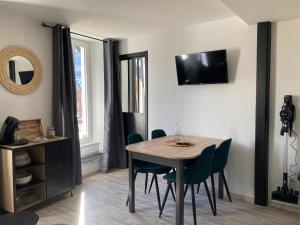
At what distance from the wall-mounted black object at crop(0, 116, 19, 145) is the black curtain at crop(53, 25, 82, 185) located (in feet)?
2.39

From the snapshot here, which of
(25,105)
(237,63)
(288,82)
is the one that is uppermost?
(237,63)

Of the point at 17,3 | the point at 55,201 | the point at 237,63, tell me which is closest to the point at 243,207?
the point at 237,63

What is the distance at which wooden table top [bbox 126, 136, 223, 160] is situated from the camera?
255 centimetres

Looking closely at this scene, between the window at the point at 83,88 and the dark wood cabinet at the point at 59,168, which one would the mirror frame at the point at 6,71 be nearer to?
the dark wood cabinet at the point at 59,168

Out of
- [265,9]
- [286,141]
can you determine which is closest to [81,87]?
[265,9]

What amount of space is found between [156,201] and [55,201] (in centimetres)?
130

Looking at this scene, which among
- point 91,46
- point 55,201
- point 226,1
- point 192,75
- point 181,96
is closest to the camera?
point 226,1

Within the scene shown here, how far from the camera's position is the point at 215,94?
11.4 ft

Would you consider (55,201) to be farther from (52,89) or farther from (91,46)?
(91,46)

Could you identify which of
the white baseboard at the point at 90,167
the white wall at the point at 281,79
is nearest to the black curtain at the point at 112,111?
the white baseboard at the point at 90,167

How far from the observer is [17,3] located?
9.17 feet

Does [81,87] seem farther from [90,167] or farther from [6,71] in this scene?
[6,71]

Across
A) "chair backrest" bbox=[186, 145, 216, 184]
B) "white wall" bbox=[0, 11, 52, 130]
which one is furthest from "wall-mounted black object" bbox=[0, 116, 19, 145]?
"chair backrest" bbox=[186, 145, 216, 184]

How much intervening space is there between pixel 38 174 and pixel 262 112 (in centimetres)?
283
